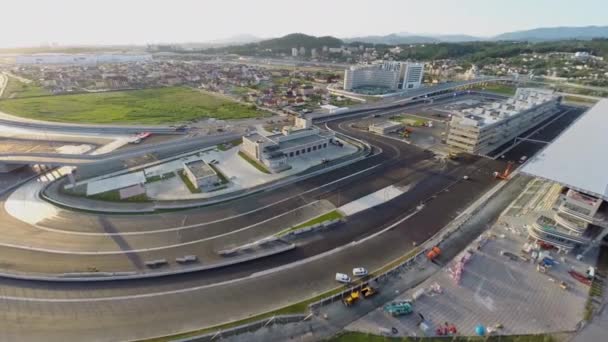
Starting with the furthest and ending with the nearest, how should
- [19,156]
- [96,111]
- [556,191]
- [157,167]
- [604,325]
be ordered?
[96,111]
[157,167]
[19,156]
[556,191]
[604,325]

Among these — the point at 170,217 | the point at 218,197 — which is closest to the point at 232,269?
the point at 170,217

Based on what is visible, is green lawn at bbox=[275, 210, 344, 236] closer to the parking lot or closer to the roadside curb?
the roadside curb

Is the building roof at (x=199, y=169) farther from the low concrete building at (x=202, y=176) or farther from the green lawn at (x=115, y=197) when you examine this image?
the green lawn at (x=115, y=197)

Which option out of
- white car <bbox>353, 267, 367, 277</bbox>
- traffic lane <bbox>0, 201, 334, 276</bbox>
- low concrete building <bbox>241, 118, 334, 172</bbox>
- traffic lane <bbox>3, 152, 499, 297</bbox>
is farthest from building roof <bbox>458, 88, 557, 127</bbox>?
traffic lane <bbox>0, 201, 334, 276</bbox>

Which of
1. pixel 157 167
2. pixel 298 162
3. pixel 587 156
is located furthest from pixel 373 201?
pixel 157 167

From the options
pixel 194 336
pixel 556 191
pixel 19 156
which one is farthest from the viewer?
pixel 19 156

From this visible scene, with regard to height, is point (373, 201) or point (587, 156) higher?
point (587, 156)

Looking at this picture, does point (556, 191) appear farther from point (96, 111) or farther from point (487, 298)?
point (96, 111)
